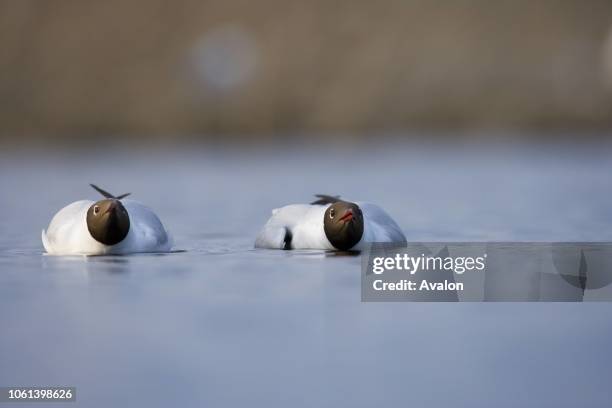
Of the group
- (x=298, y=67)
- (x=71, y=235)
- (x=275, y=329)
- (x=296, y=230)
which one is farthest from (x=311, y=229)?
(x=298, y=67)

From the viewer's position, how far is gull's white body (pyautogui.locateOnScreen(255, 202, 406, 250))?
1256 centimetres

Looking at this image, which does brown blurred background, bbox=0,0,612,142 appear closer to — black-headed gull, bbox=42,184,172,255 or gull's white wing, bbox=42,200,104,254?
gull's white wing, bbox=42,200,104,254

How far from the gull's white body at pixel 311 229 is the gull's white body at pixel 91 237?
0.93 metres

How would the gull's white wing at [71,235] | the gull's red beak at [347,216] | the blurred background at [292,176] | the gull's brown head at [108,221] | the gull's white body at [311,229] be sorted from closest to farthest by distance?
the blurred background at [292,176]
the gull's brown head at [108,221]
the gull's red beak at [347,216]
the gull's white wing at [71,235]
the gull's white body at [311,229]

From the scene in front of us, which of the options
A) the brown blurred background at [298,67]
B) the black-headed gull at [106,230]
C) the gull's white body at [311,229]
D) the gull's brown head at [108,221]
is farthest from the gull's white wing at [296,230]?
the brown blurred background at [298,67]

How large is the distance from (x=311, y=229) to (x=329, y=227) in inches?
12.8

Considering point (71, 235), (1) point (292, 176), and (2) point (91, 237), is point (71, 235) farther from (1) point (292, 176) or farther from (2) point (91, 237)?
(1) point (292, 176)

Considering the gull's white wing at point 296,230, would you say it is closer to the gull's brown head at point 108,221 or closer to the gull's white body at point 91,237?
the gull's white body at point 91,237

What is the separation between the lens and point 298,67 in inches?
1597

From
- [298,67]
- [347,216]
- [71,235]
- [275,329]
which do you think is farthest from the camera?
[298,67]

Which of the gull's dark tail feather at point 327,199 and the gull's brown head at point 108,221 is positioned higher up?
the gull's dark tail feather at point 327,199

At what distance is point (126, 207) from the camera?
41.5 feet

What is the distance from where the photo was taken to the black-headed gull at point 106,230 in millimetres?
12039

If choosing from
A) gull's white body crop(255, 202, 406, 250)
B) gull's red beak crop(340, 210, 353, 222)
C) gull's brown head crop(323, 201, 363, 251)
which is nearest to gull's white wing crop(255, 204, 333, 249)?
gull's white body crop(255, 202, 406, 250)
